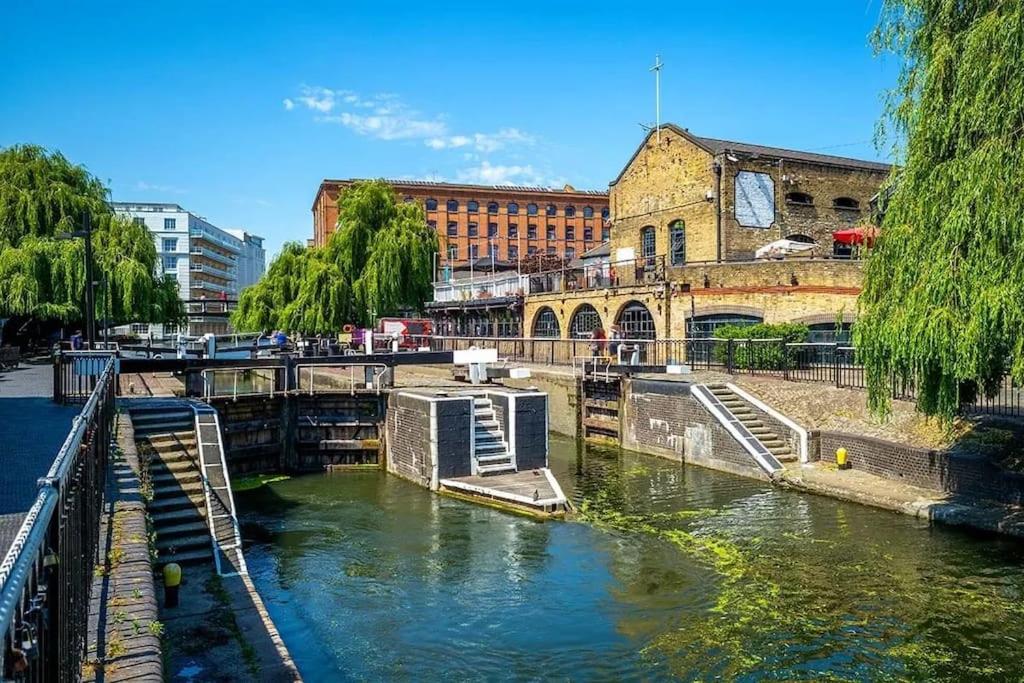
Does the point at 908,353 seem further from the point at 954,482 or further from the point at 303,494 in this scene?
the point at 303,494

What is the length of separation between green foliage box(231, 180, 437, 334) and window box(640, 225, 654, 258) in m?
13.2

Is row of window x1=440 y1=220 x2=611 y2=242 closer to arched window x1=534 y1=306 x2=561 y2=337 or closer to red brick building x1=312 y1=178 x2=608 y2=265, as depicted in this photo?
red brick building x1=312 y1=178 x2=608 y2=265

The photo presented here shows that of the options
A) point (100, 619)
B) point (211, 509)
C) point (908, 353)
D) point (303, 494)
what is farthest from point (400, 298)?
point (100, 619)

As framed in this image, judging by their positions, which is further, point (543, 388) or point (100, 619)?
point (543, 388)

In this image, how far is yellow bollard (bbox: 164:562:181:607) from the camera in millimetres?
9953

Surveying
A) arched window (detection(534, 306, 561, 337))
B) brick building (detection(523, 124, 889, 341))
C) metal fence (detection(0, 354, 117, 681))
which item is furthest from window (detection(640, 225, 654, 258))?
metal fence (detection(0, 354, 117, 681))

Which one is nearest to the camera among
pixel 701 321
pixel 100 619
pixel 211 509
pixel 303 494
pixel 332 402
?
pixel 100 619

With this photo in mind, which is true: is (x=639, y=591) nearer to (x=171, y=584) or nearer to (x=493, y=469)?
(x=171, y=584)

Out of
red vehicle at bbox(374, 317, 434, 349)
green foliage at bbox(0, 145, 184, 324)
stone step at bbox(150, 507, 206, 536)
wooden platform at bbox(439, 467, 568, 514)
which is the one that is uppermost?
green foliage at bbox(0, 145, 184, 324)

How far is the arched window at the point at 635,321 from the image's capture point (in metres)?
30.0

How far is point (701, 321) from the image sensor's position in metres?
28.2

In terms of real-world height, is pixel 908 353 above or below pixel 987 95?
below

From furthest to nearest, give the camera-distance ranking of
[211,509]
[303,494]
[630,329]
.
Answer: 1. [630,329]
2. [303,494]
3. [211,509]

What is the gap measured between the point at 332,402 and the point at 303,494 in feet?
12.8
